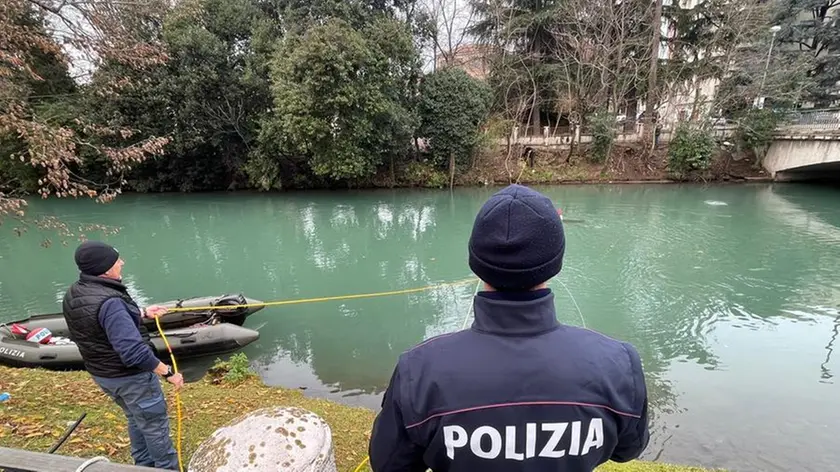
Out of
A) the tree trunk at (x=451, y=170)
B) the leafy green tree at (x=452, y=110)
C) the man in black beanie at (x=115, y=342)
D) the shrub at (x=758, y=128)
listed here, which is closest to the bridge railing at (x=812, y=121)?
the shrub at (x=758, y=128)

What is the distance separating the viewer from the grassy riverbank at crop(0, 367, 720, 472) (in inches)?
130

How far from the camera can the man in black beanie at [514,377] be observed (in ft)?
3.43

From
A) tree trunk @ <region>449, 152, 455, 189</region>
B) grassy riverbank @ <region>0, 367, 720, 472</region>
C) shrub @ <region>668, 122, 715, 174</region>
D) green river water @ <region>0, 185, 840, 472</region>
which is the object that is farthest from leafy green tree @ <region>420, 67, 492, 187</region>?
grassy riverbank @ <region>0, 367, 720, 472</region>

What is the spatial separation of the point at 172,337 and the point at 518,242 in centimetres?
607

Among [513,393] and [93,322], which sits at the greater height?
[513,393]

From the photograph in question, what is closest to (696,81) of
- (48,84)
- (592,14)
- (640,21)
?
(640,21)

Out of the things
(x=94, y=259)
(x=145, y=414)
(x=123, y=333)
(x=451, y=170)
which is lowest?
(x=451, y=170)

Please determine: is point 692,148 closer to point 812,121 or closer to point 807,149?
point 807,149

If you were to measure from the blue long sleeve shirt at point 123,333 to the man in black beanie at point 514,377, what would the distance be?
219 cm

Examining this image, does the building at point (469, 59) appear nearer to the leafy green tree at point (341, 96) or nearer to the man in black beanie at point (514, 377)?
the leafy green tree at point (341, 96)

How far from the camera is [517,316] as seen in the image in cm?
107

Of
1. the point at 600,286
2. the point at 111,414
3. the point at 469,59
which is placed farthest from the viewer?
the point at 469,59

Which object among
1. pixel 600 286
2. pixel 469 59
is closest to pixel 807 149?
pixel 469 59

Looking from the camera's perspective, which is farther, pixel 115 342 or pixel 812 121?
pixel 812 121
